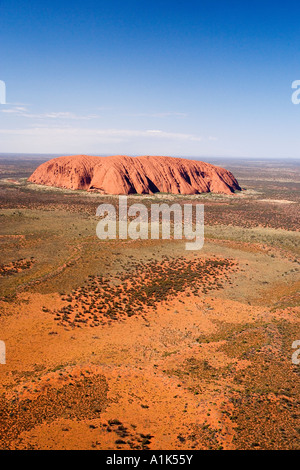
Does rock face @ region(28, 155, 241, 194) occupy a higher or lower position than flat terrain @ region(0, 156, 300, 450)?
higher

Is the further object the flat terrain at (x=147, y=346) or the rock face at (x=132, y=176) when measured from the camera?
the rock face at (x=132, y=176)

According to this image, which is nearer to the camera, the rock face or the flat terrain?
the flat terrain

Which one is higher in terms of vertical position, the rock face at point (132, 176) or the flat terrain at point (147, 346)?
the rock face at point (132, 176)

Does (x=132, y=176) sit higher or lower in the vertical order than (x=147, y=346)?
higher

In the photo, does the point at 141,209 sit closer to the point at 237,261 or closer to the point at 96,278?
the point at 237,261

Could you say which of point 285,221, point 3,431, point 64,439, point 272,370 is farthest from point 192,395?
point 285,221
